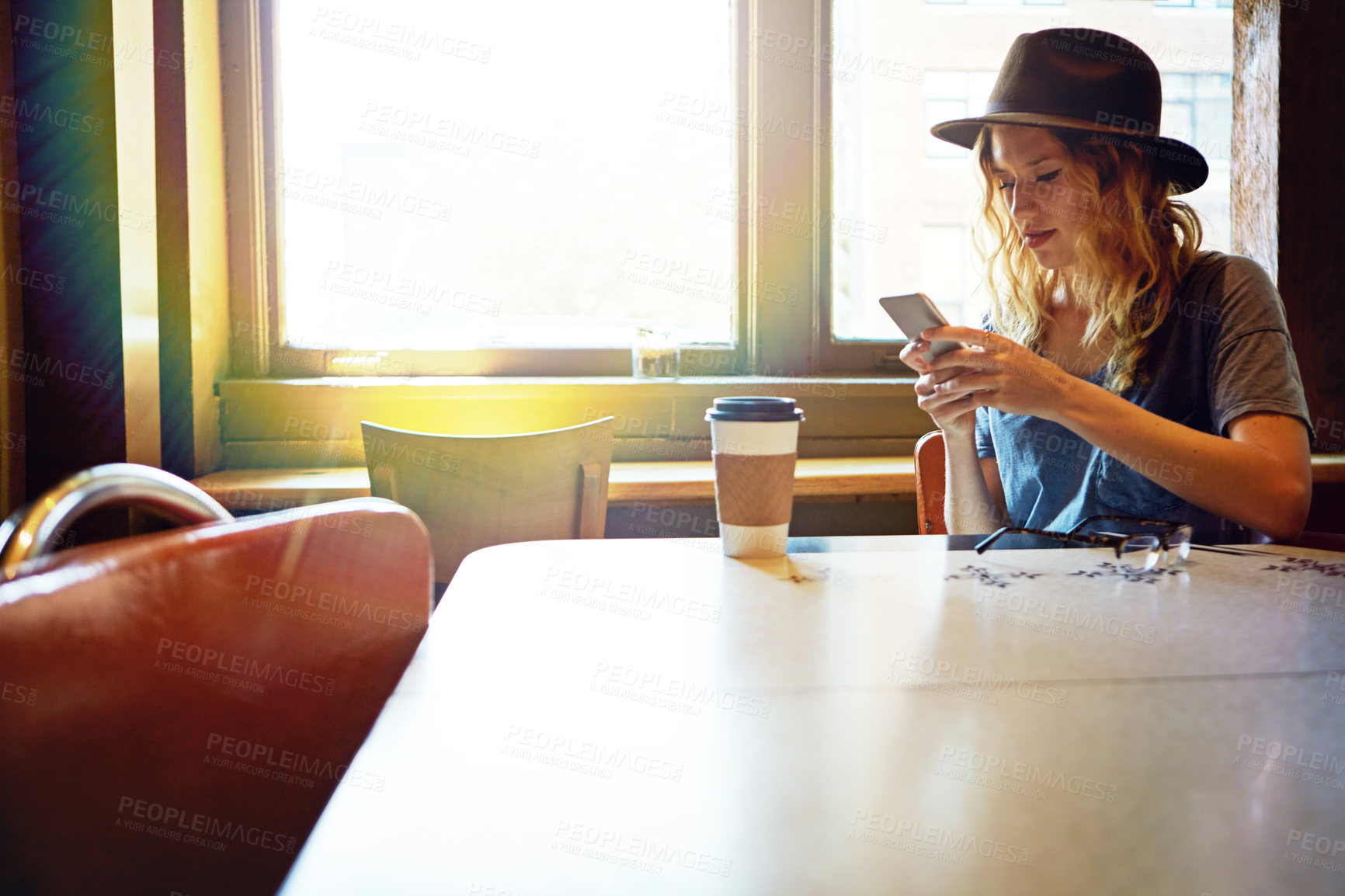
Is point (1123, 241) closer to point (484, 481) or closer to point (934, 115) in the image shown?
point (484, 481)

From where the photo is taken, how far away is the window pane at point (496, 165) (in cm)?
294

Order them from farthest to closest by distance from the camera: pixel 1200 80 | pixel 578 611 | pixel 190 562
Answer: pixel 1200 80 → pixel 578 611 → pixel 190 562

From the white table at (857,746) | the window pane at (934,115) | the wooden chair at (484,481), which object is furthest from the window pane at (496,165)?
the white table at (857,746)

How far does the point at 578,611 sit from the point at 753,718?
29 cm

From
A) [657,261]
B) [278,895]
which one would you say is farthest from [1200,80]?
[278,895]

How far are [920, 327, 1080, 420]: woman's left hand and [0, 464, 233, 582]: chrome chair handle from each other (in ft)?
2.91

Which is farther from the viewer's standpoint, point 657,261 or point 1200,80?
point 1200,80

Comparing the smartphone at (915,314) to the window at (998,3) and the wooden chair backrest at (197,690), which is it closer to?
the wooden chair backrest at (197,690)

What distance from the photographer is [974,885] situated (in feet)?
1.23

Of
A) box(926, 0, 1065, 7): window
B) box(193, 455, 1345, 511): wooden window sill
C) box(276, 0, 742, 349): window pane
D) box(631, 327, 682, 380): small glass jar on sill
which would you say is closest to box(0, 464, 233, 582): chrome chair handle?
box(193, 455, 1345, 511): wooden window sill

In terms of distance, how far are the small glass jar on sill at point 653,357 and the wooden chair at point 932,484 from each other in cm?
133

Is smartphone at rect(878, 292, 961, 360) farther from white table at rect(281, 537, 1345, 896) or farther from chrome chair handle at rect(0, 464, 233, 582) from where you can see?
chrome chair handle at rect(0, 464, 233, 582)

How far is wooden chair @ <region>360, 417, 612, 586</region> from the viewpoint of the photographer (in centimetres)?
170

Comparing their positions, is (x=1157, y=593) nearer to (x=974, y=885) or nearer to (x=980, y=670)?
(x=980, y=670)
